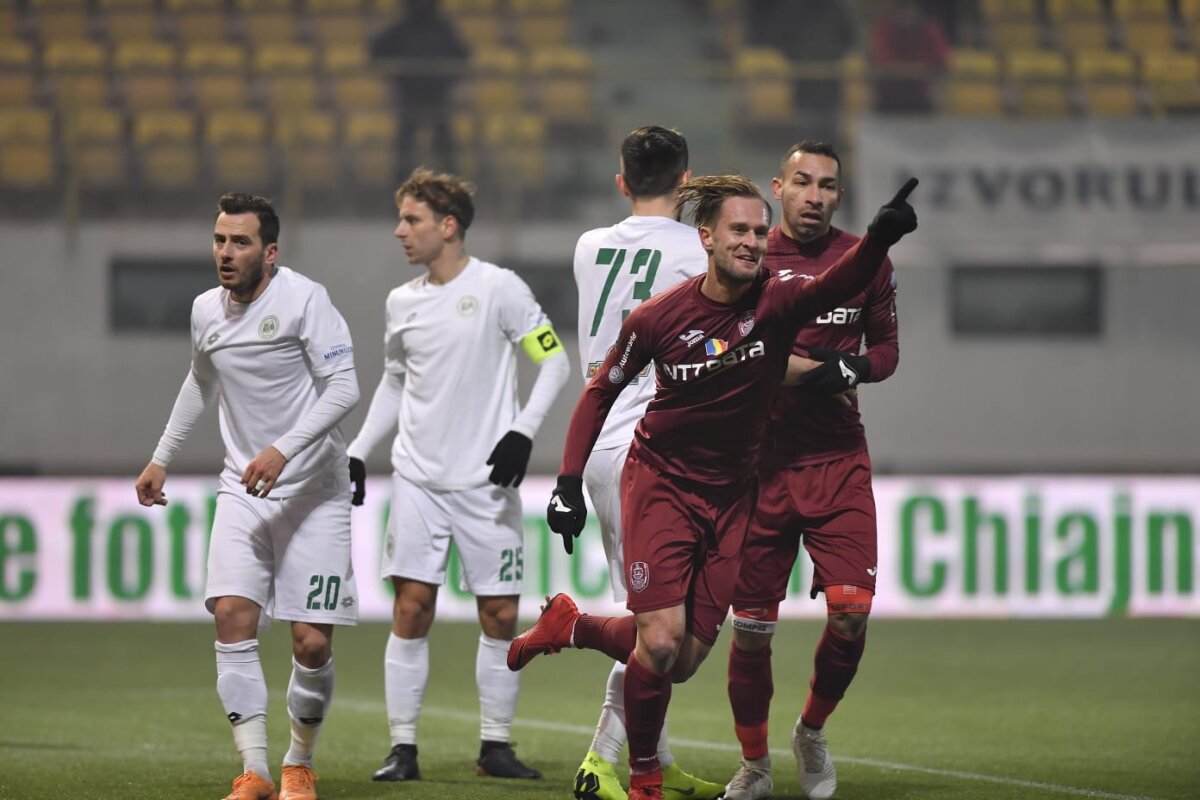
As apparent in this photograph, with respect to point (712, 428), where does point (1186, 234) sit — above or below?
above

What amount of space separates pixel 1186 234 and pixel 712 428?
10516mm

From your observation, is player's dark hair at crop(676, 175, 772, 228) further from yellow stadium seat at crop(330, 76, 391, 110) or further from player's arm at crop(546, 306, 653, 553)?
yellow stadium seat at crop(330, 76, 391, 110)

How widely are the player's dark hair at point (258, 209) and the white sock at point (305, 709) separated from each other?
140 centimetres

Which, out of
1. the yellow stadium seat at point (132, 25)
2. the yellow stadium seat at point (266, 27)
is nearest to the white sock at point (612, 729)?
the yellow stadium seat at point (266, 27)

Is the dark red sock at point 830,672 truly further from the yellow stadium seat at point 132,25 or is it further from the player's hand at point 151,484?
the yellow stadium seat at point 132,25

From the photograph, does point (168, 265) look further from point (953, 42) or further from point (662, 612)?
A: point (662, 612)

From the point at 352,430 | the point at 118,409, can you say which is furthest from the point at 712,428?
the point at 118,409

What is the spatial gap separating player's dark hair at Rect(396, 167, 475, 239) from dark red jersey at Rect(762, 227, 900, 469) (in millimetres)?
1411

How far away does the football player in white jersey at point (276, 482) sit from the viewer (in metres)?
5.58

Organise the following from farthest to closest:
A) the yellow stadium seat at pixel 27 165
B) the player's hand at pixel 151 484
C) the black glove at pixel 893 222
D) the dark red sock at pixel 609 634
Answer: the yellow stadium seat at pixel 27 165 → the player's hand at pixel 151 484 → the dark red sock at pixel 609 634 → the black glove at pixel 893 222

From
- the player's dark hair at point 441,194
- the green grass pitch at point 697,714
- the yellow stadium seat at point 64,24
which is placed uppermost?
the yellow stadium seat at point 64,24

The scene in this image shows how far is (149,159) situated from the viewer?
14.6 metres

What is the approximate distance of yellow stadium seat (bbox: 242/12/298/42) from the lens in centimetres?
1642

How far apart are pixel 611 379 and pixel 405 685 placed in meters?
1.89
